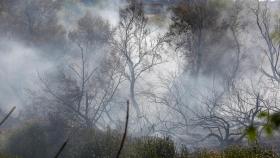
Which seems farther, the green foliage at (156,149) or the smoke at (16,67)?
the smoke at (16,67)

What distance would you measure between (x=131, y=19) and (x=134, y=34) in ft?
2.94

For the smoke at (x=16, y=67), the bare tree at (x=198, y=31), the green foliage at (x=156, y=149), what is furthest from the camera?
the smoke at (x=16, y=67)

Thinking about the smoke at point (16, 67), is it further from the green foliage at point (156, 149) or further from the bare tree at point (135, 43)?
the green foliage at point (156, 149)

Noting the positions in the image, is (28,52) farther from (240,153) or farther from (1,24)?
(240,153)

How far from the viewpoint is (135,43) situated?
2180 centimetres

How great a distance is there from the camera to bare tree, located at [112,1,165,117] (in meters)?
21.1

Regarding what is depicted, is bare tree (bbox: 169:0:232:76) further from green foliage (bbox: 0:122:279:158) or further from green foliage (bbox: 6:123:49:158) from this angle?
green foliage (bbox: 6:123:49:158)

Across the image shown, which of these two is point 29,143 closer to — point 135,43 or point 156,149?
point 156,149

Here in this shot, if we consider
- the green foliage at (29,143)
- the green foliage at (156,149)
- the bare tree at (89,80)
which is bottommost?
the green foliage at (156,149)

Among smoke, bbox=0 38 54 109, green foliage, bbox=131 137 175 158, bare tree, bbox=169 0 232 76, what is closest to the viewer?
green foliage, bbox=131 137 175 158

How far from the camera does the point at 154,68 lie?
2336cm

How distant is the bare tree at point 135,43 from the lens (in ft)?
69.4

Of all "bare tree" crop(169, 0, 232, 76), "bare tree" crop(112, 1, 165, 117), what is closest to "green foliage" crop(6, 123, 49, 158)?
"bare tree" crop(112, 1, 165, 117)

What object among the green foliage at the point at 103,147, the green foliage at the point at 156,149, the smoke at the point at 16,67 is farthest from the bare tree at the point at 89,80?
the green foliage at the point at 156,149
